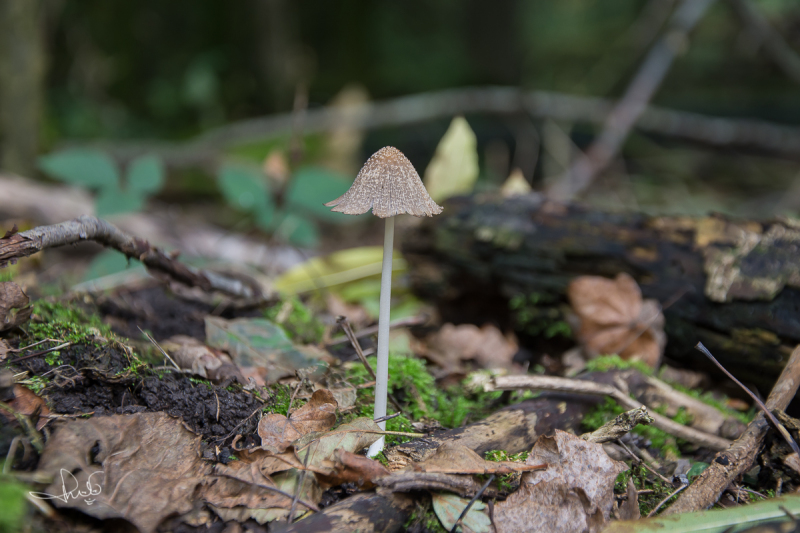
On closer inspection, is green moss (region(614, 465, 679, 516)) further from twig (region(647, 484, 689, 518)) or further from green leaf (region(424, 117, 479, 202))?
green leaf (region(424, 117, 479, 202))

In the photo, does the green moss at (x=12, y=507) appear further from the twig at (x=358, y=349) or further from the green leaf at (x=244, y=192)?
the green leaf at (x=244, y=192)

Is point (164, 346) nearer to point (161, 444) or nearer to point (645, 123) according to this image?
point (161, 444)

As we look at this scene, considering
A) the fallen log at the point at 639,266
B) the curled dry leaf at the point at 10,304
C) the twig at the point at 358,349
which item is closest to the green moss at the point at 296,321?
the twig at the point at 358,349

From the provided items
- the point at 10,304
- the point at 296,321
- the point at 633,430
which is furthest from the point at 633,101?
the point at 10,304

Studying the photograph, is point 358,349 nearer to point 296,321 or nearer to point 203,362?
point 203,362

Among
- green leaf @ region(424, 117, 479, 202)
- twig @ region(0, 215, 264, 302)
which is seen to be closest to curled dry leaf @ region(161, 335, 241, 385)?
twig @ region(0, 215, 264, 302)

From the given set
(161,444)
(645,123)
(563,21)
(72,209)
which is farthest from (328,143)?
(563,21)
